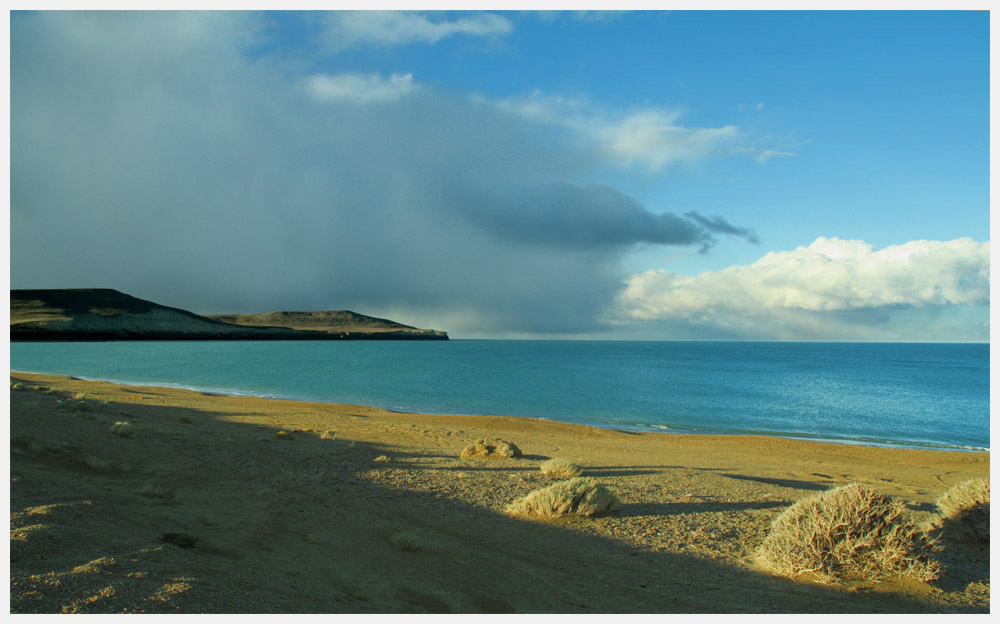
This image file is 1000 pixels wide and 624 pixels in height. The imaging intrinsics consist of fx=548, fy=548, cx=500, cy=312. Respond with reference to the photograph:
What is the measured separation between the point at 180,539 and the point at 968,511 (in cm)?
1021

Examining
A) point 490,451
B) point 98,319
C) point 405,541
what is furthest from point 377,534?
point 98,319

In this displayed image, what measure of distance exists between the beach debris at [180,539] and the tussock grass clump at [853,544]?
21.5ft

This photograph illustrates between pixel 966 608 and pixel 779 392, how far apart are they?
1798 inches

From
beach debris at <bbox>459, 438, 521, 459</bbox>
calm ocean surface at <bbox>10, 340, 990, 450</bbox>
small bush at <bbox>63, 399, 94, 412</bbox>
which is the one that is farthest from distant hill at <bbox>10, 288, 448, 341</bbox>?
beach debris at <bbox>459, 438, 521, 459</bbox>

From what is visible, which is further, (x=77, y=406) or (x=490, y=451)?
(x=77, y=406)

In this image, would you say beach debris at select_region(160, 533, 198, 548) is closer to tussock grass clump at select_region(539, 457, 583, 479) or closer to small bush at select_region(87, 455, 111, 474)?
small bush at select_region(87, 455, 111, 474)

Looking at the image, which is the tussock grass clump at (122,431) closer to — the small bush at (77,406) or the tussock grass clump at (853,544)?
the small bush at (77,406)

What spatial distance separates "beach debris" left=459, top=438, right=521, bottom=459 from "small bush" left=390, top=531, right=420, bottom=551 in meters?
5.90

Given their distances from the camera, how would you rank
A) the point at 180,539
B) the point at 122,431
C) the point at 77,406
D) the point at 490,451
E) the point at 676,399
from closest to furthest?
the point at 180,539, the point at 122,431, the point at 490,451, the point at 77,406, the point at 676,399

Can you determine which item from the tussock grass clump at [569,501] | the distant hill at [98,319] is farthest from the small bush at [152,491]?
the distant hill at [98,319]

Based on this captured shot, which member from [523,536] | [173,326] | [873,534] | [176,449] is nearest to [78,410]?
[176,449]

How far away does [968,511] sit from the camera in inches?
300

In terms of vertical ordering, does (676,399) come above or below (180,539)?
below

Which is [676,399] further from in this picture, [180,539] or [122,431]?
[180,539]
